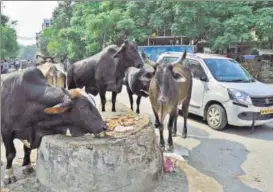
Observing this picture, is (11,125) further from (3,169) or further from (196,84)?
(196,84)

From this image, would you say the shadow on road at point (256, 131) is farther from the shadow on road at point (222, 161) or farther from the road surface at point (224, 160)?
the shadow on road at point (222, 161)

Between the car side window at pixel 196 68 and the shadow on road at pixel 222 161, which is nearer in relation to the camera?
the shadow on road at pixel 222 161

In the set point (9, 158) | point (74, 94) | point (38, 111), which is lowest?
point (9, 158)

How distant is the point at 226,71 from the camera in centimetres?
796

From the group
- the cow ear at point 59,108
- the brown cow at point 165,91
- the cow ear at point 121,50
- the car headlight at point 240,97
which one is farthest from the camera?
the car headlight at point 240,97

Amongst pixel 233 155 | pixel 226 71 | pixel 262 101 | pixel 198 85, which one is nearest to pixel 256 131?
pixel 262 101

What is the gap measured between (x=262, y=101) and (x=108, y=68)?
11.0 feet

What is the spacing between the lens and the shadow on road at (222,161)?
477 cm

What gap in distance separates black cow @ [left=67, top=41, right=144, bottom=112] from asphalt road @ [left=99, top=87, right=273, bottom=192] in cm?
170

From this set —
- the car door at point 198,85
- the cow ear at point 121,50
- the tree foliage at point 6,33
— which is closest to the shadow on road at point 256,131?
the car door at point 198,85

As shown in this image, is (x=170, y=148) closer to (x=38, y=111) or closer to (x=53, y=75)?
(x=38, y=111)

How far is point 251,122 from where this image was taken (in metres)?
7.18

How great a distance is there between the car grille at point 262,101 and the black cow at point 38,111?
13.9 ft

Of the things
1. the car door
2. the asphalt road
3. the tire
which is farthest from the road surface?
the car door
